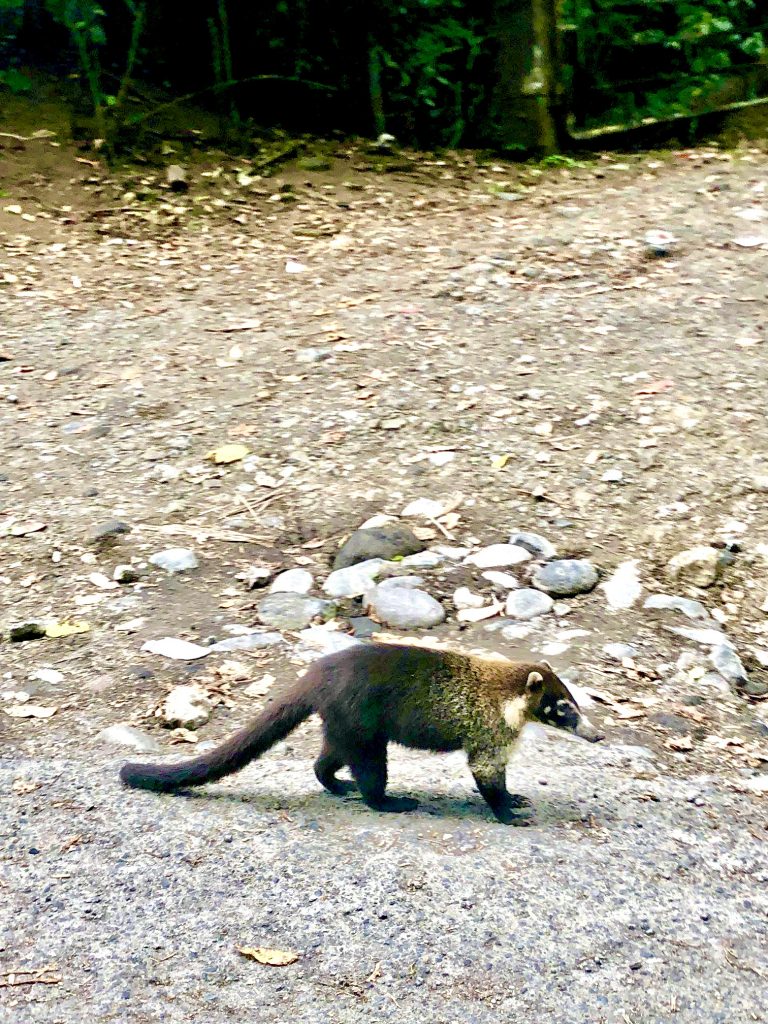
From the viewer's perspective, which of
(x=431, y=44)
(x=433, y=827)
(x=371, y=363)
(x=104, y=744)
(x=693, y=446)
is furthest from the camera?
(x=431, y=44)

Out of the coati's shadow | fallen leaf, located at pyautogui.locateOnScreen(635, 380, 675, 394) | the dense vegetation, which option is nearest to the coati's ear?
the coati's shadow

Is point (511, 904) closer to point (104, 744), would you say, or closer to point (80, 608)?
point (104, 744)

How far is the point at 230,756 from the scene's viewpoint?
3162mm

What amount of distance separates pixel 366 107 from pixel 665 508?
6714mm

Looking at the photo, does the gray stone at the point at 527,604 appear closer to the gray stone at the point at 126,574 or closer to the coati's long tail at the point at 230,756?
the coati's long tail at the point at 230,756

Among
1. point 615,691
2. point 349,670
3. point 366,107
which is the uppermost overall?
point 366,107

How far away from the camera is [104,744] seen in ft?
11.8

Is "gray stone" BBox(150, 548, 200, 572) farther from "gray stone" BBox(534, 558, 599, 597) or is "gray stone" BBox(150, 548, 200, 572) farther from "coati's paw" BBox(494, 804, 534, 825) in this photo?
"coati's paw" BBox(494, 804, 534, 825)

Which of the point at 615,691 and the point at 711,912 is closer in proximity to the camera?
the point at 711,912

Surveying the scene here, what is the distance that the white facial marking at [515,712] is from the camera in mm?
3316

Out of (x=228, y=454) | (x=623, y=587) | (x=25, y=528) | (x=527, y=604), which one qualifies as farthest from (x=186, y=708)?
(x=228, y=454)

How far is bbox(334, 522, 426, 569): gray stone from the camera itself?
15.7ft

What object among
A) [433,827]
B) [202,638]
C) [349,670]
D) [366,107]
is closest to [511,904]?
[433,827]

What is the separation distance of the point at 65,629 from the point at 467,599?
1603 millimetres
